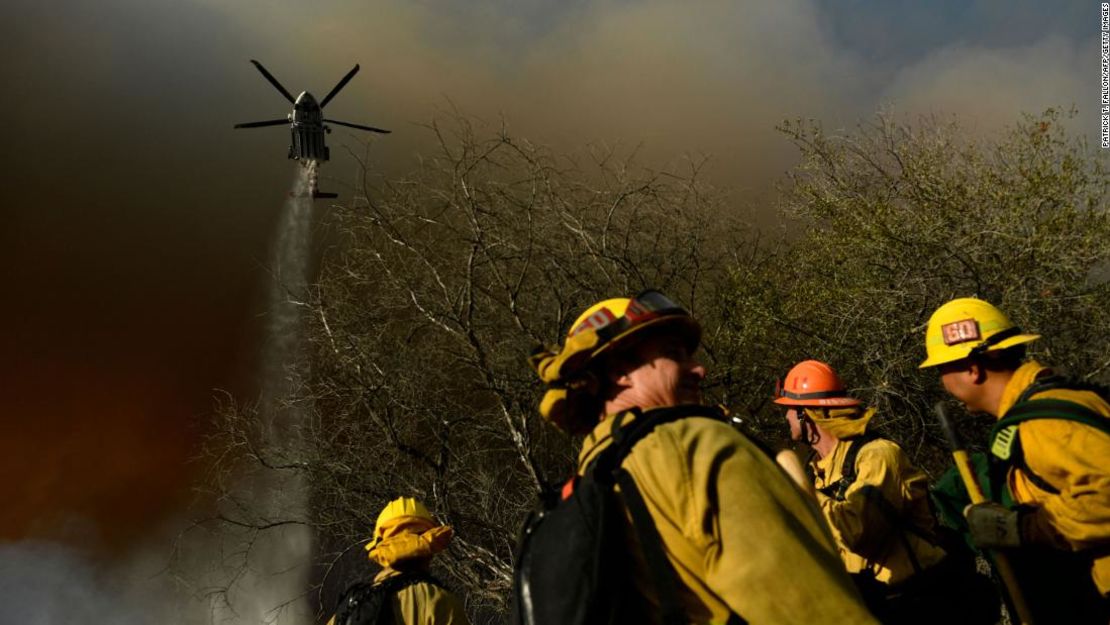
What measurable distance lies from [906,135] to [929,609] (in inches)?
359

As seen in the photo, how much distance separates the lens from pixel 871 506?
4055 millimetres

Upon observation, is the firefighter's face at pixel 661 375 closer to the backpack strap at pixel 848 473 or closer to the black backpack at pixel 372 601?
the backpack strap at pixel 848 473

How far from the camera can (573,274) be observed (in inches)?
457

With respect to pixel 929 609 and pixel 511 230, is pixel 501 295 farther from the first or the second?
pixel 929 609

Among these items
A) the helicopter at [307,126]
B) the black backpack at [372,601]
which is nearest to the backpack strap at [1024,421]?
the black backpack at [372,601]

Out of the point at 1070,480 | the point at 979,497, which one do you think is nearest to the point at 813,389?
the point at 979,497

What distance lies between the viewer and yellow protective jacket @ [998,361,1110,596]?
2.89 meters

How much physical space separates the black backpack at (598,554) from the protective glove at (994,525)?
5.34ft

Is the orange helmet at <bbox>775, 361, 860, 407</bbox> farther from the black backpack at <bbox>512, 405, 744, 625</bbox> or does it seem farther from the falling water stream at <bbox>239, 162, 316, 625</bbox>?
the falling water stream at <bbox>239, 162, 316, 625</bbox>

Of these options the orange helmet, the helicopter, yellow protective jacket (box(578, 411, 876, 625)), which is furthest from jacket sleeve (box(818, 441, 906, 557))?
the helicopter

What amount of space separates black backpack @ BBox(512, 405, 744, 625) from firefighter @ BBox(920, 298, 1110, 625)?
1555 millimetres

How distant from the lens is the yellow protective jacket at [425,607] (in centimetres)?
454

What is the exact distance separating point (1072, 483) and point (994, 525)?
0.99 ft

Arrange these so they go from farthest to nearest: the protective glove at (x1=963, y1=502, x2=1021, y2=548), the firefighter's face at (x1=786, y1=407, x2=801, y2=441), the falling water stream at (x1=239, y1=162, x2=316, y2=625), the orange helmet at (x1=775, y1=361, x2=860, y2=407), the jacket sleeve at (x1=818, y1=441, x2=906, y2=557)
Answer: the falling water stream at (x1=239, y1=162, x2=316, y2=625), the firefighter's face at (x1=786, y1=407, x2=801, y2=441), the orange helmet at (x1=775, y1=361, x2=860, y2=407), the jacket sleeve at (x1=818, y1=441, x2=906, y2=557), the protective glove at (x1=963, y1=502, x2=1021, y2=548)
